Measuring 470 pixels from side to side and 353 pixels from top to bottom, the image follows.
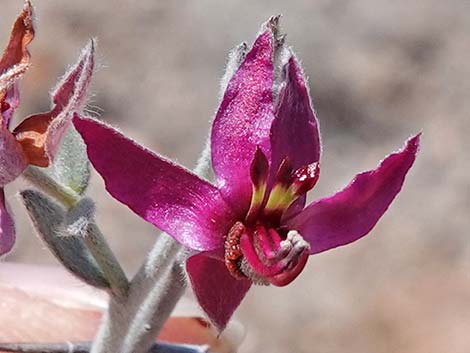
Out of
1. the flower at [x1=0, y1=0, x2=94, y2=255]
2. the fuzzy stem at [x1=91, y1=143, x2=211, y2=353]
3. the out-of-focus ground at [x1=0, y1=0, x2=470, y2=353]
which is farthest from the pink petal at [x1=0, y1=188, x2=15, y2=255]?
the out-of-focus ground at [x1=0, y1=0, x2=470, y2=353]

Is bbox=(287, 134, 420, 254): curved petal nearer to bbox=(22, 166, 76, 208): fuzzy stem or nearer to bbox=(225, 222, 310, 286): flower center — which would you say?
bbox=(225, 222, 310, 286): flower center

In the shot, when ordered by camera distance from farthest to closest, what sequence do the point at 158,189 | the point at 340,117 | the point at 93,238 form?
1. the point at 340,117
2. the point at 93,238
3. the point at 158,189

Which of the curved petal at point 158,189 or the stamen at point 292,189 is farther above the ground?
the stamen at point 292,189

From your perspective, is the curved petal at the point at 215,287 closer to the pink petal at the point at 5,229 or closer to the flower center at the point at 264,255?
the flower center at the point at 264,255

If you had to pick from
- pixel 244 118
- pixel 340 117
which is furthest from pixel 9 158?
pixel 340 117

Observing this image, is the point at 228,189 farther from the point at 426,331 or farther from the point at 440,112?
the point at 440,112

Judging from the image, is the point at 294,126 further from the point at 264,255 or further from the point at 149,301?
the point at 149,301

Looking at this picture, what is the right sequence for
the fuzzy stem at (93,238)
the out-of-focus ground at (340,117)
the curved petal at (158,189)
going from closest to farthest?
the curved petal at (158,189) < the fuzzy stem at (93,238) < the out-of-focus ground at (340,117)

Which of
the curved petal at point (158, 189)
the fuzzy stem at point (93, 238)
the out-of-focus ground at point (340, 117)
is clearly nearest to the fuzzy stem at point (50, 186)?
the fuzzy stem at point (93, 238)
